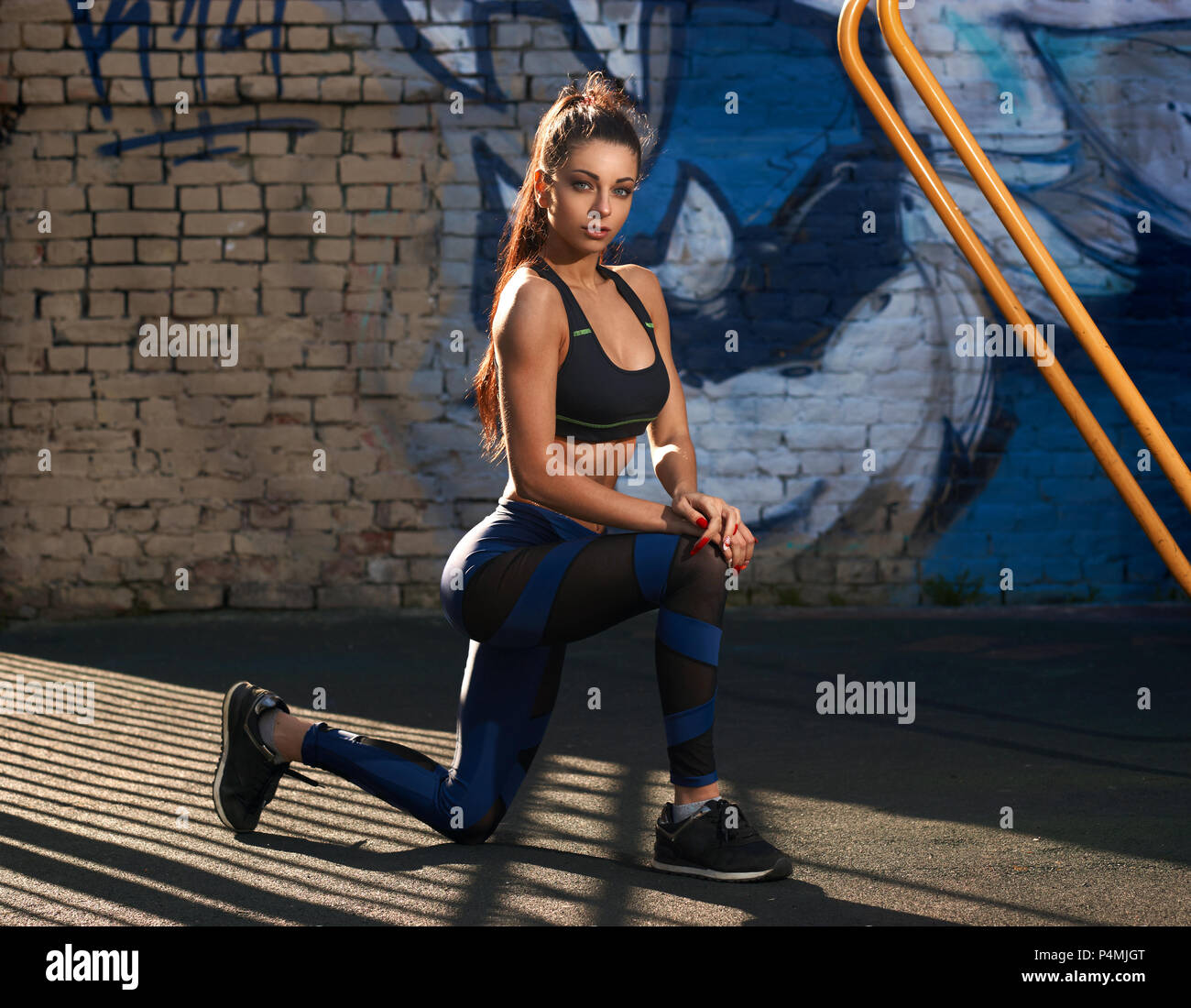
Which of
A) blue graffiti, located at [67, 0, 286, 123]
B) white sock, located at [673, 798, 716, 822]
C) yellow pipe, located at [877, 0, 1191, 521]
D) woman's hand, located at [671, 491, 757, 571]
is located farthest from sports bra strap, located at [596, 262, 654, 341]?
blue graffiti, located at [67, 0, 286, 123]

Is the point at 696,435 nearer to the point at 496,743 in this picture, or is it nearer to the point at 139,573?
the point at 139,573

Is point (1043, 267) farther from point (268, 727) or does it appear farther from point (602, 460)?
point (268, 727)

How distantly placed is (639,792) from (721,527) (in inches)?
46.7

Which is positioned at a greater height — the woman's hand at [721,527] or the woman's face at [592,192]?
the woman's face at [592,192]

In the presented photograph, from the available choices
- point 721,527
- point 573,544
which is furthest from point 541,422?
point 721,527

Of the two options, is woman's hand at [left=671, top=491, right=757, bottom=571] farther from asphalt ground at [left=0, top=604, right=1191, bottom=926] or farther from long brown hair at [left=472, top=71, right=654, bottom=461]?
asphalt ground at [left=0, top=604, right=1191, bottom=926]

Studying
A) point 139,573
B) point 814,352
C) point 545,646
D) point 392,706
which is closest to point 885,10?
point 545,646

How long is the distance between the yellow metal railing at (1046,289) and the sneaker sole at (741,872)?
1.04m

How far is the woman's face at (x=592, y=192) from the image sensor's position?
2.88 meters

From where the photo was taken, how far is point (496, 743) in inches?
118

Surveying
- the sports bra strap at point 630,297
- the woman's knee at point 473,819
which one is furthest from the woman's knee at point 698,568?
the woman's knee at point 473,819

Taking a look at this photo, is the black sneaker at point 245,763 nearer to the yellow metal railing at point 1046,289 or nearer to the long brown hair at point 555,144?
the long brown hair at point 555,144

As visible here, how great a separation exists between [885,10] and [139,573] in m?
5.57

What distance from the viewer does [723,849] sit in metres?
2.84
